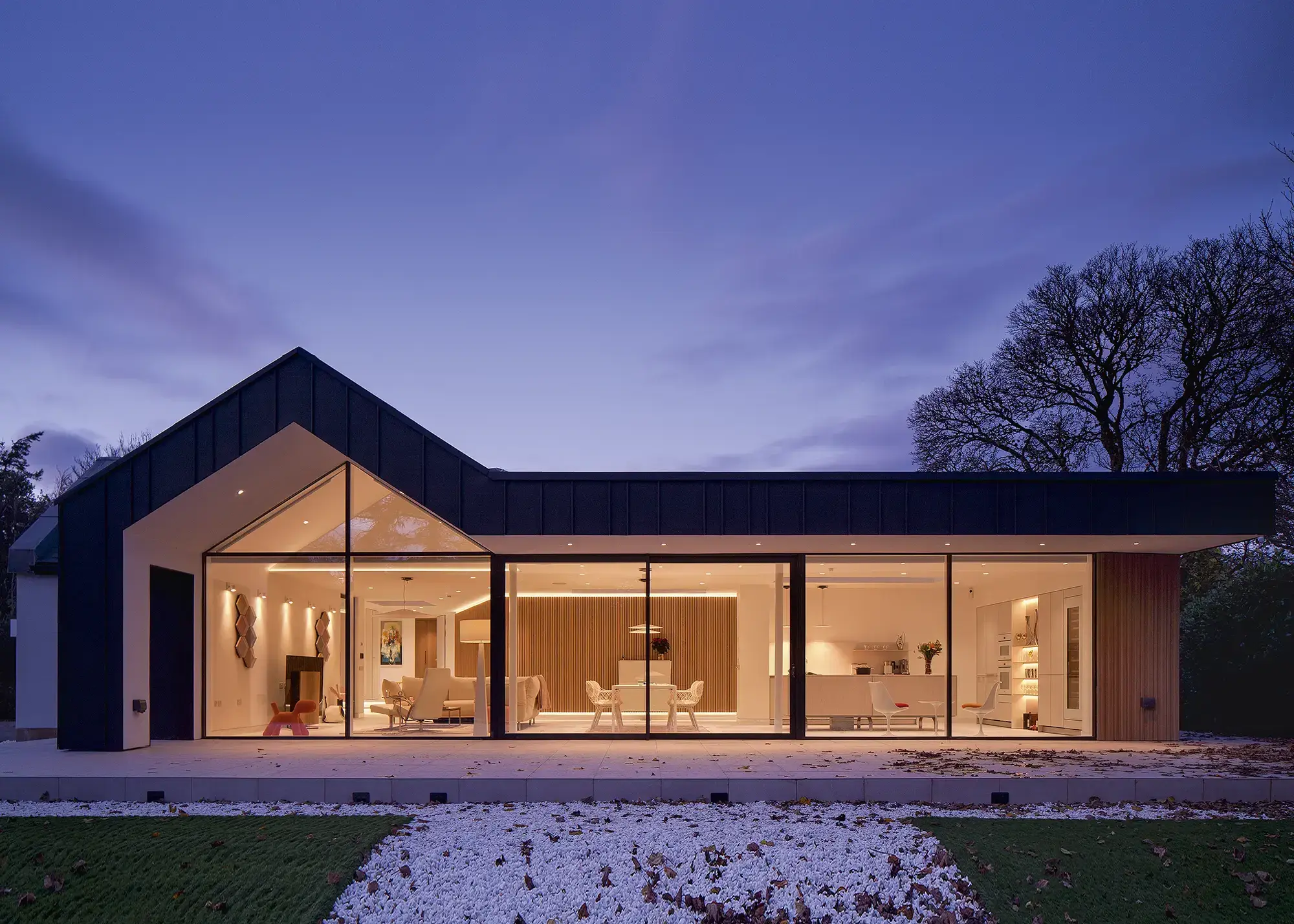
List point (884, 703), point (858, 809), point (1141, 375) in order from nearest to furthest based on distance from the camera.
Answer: point (858, 809) → point (884, 703) → point (1141, 375)

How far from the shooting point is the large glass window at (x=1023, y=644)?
15.3m

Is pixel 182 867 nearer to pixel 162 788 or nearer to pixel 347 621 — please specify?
pixel 162 788

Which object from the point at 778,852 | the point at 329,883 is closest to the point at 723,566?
the point at 778,852

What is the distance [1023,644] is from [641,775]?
27.8 ft

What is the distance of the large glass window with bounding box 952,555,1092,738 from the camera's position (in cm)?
1528

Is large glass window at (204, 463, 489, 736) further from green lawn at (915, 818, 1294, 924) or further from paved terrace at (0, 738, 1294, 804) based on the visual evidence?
green lawn at (915, 818, 1294, 924)

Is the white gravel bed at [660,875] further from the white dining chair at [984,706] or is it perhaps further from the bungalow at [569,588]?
the white dining chair at [984,706]

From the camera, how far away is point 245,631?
15.1 m

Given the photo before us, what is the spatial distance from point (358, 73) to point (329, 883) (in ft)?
41.6

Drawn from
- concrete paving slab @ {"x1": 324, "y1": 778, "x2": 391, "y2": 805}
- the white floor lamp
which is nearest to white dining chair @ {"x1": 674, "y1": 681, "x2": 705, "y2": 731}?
the white floor lamp

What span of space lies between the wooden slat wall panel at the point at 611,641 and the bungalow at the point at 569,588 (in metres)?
0.04

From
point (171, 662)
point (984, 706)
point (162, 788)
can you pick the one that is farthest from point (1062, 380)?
point (162, 788)

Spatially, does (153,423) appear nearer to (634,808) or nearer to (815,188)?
(815,188)

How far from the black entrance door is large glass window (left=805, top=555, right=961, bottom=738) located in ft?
27.0
